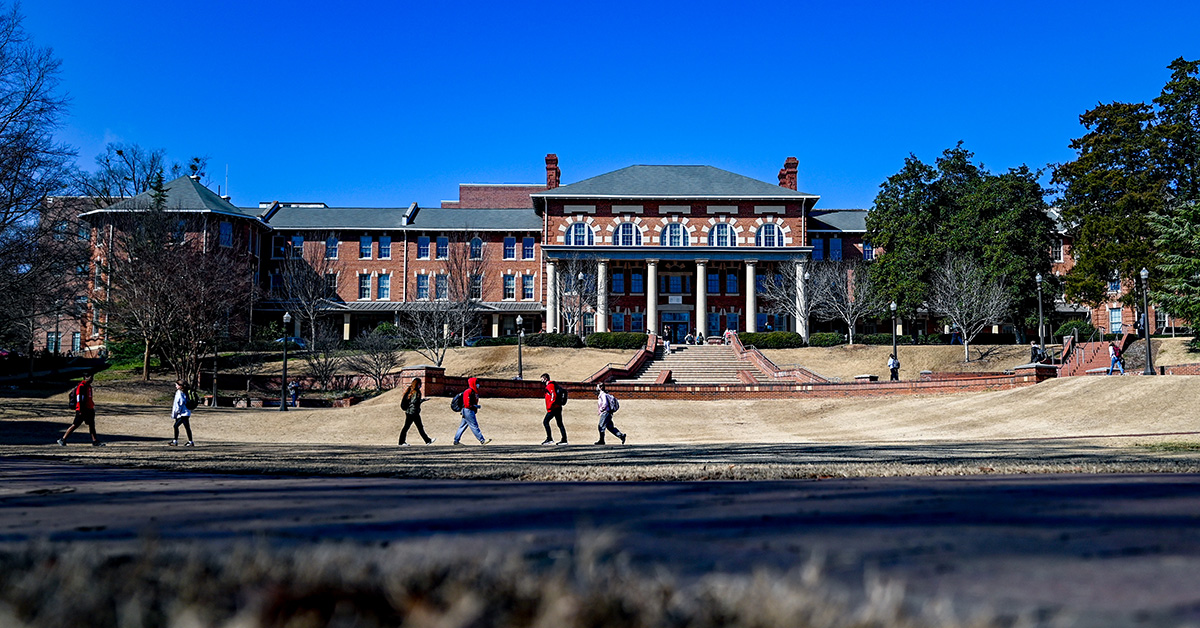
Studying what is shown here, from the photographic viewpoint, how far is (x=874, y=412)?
83.4 feet

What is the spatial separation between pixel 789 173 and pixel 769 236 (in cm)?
898

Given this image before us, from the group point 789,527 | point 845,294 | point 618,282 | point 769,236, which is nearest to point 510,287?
point 618,282

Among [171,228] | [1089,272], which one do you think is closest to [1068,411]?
[1089,272]

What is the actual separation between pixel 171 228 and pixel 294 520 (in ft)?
157

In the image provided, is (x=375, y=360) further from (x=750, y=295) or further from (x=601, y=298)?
(x=750, y=295)

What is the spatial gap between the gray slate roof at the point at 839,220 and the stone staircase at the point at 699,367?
20.2 metres

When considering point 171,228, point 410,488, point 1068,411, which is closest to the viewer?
point 410,488

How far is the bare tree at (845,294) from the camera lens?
A: 5328 cm

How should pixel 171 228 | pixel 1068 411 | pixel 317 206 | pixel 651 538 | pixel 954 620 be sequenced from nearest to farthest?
pixel 954 620, pixel 651 538, pixel 1068 411, pixel 171 228, pixel 317 206

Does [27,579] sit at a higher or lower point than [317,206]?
lower

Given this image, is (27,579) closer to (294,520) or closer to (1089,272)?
(294,520)

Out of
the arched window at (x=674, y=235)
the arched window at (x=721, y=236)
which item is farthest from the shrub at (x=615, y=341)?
the arched window at (x=721, y=236)

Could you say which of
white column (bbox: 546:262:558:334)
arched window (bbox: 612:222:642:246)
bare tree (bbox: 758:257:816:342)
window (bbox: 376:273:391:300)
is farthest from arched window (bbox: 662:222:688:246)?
window (bbox: 376:273:391:300)

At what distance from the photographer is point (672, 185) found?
59062mm
